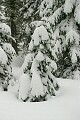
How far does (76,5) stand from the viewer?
1219 centimetres

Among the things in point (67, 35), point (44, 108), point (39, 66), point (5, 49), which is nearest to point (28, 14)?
point (67, 35)

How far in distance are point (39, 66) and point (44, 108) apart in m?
1.72

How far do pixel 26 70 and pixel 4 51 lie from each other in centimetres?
281

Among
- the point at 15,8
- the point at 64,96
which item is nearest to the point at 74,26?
the point at 64,96

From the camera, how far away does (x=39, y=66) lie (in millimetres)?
7695

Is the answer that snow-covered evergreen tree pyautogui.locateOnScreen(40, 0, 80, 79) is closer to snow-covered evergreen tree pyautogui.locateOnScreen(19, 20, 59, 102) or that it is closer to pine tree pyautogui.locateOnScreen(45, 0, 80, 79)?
pine tree pyautogui.locateOnScreen(45, 0, 80, 79)

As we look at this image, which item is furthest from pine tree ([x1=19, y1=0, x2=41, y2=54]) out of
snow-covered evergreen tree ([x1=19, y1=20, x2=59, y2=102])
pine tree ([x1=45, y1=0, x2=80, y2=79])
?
snow-covered evergreen tree ([x1=19, y1=20, x2=59, y2=102])

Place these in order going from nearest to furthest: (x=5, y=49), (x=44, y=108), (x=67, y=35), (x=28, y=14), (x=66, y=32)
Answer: (x=44, y=108) → (x=5, y=49) → (x=67, y=35) → (x=66, y=32) → (x=28, y=14)

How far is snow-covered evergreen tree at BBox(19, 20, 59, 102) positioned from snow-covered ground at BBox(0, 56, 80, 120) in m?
0.42

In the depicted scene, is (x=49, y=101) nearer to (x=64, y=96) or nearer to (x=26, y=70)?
(x=64, y=96)

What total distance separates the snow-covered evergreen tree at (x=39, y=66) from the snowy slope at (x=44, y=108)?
1.45 ft

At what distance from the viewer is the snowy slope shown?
6000 millimetres

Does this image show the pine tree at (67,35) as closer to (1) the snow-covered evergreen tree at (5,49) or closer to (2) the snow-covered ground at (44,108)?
(1) the snow-covered evergreen tree at (5,49)

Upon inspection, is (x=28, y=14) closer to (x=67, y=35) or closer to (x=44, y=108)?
(x=67, y=35)
